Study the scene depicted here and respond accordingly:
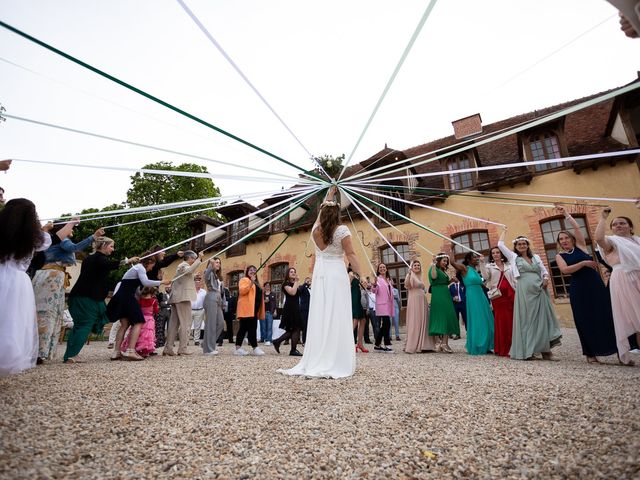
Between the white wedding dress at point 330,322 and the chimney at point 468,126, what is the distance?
1368cm

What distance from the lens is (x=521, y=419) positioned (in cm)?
195

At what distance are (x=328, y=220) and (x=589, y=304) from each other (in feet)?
12.0

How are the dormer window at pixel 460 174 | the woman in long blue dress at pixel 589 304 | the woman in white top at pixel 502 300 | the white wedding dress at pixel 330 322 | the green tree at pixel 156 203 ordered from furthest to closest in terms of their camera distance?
the green tree at pixel 156 203, the dormer window at pixel 460 174, the woman in white top at pixel 502 300, the woman in long blue dress at pixel 589 304, the white wedding dress at pixel 330 322

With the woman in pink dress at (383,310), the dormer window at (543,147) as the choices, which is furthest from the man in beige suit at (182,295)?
the dormer window at (543,147)

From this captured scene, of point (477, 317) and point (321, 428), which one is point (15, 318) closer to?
point (321, 428)

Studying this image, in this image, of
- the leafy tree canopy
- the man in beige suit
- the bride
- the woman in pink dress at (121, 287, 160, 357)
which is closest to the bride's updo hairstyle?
the bride

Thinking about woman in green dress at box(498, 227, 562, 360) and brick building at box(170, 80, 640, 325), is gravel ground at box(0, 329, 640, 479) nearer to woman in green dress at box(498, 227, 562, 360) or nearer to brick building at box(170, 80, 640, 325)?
woman in green dress at box(498, 227, 562, 360)

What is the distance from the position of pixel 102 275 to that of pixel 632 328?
271 inches

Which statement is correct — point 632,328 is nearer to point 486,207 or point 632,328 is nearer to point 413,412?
point 413,412

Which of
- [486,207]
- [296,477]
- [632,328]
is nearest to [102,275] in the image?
[296,477]

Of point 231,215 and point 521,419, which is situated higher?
point 231,215

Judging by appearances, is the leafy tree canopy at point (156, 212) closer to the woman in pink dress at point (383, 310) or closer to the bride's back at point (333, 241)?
the woman in pink dress at point (383, 310)

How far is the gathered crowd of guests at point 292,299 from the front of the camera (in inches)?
110

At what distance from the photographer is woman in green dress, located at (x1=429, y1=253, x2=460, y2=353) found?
6.09m
